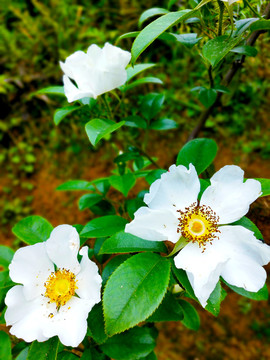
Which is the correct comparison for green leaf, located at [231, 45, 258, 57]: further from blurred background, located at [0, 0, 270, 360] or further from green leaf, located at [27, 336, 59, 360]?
blurred background, located at [0, 0, 270, 360]

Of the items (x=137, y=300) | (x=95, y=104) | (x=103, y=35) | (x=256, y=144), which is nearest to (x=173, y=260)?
(x=137, y=300)

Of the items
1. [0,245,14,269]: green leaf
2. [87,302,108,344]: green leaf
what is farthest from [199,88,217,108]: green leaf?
[0,245,14,269]: green leaf

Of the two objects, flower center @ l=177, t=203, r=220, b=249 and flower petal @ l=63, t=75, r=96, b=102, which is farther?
flower petal @ l=63, t=75, r=96, b=102

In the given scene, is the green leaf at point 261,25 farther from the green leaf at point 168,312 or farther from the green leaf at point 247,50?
the green leaf at point 168,312

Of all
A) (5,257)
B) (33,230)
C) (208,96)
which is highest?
(208,96)

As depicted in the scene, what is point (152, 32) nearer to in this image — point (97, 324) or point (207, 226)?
point (207, 226)

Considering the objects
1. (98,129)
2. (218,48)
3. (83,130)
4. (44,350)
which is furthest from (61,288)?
(83,130)

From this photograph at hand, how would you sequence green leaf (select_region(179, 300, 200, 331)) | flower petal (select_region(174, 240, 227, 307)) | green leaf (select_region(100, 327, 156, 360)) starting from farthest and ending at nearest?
green leaf (select_region(179, 300, 200, 331))
green leaf (select_region(100, 327, 156, 360))
flower petal (select_region(174, 240, 227, 307))
